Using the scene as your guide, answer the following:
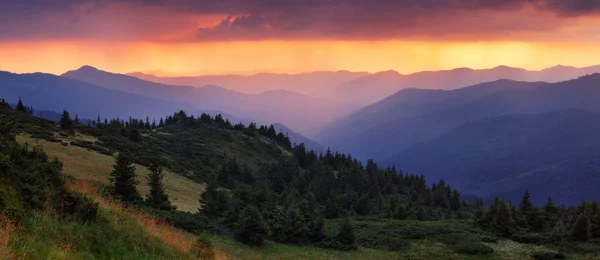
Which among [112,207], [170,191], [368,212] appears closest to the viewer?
[112,207]

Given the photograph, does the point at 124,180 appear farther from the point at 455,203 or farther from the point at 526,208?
the point at 455,203

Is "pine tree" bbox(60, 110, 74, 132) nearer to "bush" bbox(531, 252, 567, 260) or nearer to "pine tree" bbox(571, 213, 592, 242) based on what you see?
"bush" bbox(531, 252, 567, 260)

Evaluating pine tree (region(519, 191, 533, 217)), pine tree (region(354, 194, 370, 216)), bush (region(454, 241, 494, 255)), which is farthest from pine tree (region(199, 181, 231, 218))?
pine tree (region(354, 194, 370, 216))

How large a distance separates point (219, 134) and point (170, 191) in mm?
88579

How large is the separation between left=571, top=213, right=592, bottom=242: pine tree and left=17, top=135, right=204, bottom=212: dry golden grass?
37429mm

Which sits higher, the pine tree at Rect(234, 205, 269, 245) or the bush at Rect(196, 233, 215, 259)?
the bush at Rect(196, 233, 215, 259)

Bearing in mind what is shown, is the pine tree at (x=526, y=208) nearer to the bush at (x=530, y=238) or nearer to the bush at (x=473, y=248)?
the bush at (x=530, y=238)

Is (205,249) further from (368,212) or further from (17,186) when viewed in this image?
(368,212)

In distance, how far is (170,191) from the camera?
47.1 meters

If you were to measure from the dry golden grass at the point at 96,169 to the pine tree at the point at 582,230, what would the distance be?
3743cm

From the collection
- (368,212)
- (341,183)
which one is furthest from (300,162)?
(368,212)

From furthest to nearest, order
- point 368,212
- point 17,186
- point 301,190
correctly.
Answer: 1. point 301,190
2. point 368,212
3. point 17,186

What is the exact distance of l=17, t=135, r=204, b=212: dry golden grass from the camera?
3740cm

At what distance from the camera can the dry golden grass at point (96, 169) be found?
3740cm
